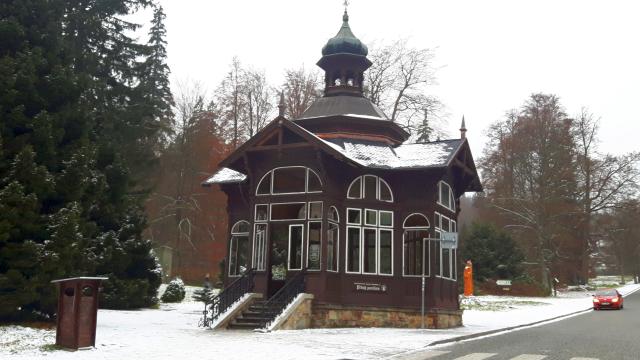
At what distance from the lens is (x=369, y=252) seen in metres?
22.6

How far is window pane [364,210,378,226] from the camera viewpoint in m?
22.6

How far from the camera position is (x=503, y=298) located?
4319 cm

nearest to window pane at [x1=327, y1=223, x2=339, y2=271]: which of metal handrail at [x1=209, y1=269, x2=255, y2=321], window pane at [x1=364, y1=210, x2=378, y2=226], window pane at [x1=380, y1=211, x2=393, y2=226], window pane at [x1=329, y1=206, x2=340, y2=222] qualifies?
window pane at [x1=329, y1=206, x2=340, y2=222]

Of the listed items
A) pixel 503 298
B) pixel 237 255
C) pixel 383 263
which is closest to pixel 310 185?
pixel 383 263

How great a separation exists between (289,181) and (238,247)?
495cm

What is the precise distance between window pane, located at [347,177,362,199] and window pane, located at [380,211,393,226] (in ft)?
3.52

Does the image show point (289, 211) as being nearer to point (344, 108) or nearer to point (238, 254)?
point (238, 254)

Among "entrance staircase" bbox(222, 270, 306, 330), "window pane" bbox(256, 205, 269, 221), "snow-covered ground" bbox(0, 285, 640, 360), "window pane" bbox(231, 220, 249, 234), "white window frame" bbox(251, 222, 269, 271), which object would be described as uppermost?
"window pane" bbox(256, 205, 269, 221)

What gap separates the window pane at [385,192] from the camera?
75.8 ft

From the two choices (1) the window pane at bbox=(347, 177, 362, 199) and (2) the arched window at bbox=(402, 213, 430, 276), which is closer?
(1) the window pane at bbox=(347, 177, 362, 199)

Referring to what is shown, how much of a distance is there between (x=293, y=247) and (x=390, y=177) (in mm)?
4321

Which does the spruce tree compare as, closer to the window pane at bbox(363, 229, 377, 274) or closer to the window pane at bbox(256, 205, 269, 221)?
the window pane at bbox(256, 205, 269, 221)

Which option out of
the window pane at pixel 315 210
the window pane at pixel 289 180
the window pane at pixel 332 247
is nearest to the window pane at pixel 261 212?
the window pane at pixel 289 180

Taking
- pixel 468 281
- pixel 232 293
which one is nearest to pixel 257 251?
pixel 232 293
